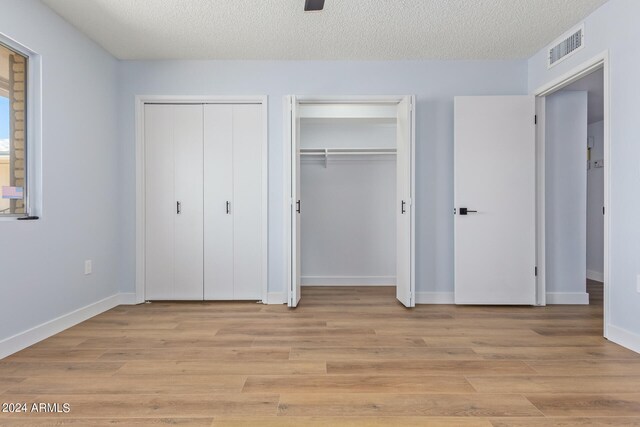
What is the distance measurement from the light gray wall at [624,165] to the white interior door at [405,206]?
1.57 metres

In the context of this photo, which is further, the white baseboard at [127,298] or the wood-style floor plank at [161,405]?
the white baseboard at [127,298]

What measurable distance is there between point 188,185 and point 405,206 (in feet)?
7.39

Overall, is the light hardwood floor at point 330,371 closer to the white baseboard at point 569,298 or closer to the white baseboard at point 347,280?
the white baseboard at point 569,298

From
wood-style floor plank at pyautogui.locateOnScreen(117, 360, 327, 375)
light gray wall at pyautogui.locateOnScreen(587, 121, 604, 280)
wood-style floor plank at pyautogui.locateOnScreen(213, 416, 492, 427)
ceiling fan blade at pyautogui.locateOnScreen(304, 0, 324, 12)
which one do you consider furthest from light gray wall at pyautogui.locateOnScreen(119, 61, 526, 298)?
light gray wall at pyautogui.locateOnScreen(587, 121, 604, 280)

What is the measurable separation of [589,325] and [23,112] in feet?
15.5

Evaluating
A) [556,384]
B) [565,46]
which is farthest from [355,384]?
[565,46]

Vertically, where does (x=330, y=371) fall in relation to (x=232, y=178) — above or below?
below

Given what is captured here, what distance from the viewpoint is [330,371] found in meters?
2.20

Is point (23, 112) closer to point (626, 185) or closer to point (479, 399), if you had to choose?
point (479, 399)

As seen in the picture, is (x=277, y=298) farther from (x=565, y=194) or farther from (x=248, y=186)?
(x=565, y=194)

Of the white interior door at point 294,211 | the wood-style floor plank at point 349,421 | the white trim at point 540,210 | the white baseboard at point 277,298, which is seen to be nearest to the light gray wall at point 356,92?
the white baseboard at point 277,298

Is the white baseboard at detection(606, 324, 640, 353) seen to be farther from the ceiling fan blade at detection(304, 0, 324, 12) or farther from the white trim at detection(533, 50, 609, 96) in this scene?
the ceiling fan blade at detection(304, 0, 324, 12)

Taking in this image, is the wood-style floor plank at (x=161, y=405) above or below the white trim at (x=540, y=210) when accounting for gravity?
below

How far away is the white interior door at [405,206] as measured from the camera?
3738mm
